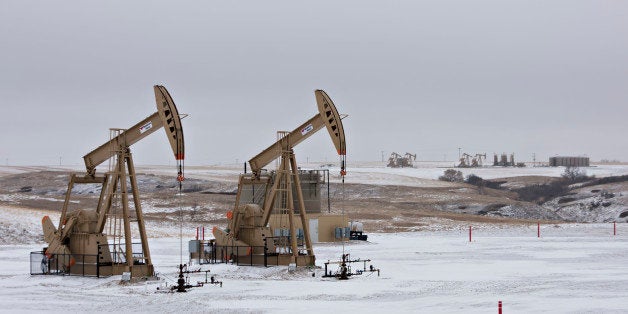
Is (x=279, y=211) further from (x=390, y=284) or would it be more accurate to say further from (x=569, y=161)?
(x=569, y=161)

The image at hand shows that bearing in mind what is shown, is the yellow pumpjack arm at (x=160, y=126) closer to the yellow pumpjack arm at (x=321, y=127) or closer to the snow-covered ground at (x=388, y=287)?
the snow-covered ground at (x=388, y=287)

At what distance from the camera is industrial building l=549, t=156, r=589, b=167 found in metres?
186

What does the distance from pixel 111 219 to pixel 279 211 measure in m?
7.19

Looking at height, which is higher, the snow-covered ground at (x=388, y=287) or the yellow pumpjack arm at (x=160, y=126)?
the yellow pumpjack arm at (x=160, y=126)

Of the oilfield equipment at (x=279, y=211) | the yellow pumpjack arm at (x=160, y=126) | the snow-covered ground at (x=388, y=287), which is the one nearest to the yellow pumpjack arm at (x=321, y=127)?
the oilfield equipment at (x=279, y=211)

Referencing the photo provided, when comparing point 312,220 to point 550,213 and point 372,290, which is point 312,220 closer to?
point 372,290

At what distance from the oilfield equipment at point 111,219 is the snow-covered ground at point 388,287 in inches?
32.0

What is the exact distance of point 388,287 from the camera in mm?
32062

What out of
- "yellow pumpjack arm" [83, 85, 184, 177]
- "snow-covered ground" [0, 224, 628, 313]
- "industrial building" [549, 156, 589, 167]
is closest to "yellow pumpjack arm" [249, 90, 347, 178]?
"snow-covered ground" [0, 224, 628, 313]

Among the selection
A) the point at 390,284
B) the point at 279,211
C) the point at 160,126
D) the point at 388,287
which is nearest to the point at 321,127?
the point at 279,211

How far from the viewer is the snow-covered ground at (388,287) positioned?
27219mm

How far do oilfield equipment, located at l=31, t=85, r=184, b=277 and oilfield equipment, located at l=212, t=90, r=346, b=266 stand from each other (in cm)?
480

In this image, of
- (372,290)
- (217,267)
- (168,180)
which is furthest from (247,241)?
(168,180)

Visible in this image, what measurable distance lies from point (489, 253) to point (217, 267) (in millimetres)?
14522
